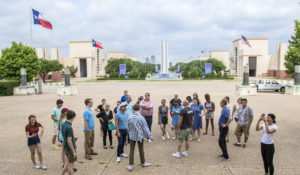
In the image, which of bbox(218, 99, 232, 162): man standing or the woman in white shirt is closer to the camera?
the woman in white shirt

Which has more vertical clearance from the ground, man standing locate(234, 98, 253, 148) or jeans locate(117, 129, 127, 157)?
man standing locate(234, 98, 253, 148)

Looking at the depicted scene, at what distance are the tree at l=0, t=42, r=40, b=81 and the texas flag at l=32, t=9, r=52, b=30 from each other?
18.6 feet

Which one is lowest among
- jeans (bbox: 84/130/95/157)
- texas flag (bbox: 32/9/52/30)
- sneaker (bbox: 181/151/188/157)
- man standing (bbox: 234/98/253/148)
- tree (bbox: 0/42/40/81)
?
sneaker (bbox: 181/151/188/157)

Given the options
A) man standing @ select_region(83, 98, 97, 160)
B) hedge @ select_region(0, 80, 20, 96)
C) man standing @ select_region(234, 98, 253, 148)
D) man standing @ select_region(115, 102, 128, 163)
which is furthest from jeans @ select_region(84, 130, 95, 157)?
hedge @ select_region(0, 80, 20, 96)

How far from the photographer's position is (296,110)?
12930 millimetres

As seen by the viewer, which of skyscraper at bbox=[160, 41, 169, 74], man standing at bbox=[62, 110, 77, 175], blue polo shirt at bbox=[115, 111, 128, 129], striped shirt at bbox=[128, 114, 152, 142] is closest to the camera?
man standing at bbox=[62, 110, 77, 175]

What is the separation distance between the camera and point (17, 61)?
92.6ft

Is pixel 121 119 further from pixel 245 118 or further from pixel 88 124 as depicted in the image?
pixel 245 118

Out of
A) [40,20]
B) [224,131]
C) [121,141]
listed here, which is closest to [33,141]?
[121,141]

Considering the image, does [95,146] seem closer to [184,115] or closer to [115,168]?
[115,168]

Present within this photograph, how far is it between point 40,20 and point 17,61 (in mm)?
6801

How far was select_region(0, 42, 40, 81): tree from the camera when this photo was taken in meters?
28.1

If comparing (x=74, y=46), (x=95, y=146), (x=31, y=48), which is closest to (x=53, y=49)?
(x=74, y=46)

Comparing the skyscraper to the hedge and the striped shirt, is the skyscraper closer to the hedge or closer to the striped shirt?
the hedge
